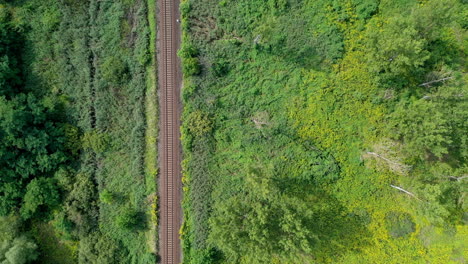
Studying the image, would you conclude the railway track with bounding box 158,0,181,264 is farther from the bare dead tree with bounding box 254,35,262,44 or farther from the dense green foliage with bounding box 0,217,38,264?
the dense green foliage with bounding box 0,217,38,264

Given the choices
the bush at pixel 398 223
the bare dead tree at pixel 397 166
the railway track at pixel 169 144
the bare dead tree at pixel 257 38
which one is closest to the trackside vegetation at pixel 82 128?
the railway track at pixel 169 144

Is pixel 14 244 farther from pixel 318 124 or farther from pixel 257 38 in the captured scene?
pixel 318 124

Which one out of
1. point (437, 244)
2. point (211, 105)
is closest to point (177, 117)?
point (211, 105)

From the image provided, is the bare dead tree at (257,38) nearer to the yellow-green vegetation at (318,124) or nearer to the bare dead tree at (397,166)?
the yellow-green vegetation at (318,124)

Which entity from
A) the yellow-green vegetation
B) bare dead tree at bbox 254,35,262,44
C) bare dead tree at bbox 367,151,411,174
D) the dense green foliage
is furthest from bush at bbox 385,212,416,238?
the dense green foliage

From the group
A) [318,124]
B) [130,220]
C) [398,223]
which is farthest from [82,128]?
[398,223]

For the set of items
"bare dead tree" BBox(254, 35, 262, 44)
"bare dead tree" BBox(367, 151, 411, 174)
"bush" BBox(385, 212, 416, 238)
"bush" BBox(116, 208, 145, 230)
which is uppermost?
"bare dead tree" BBox(254, 35, 262, 44)
